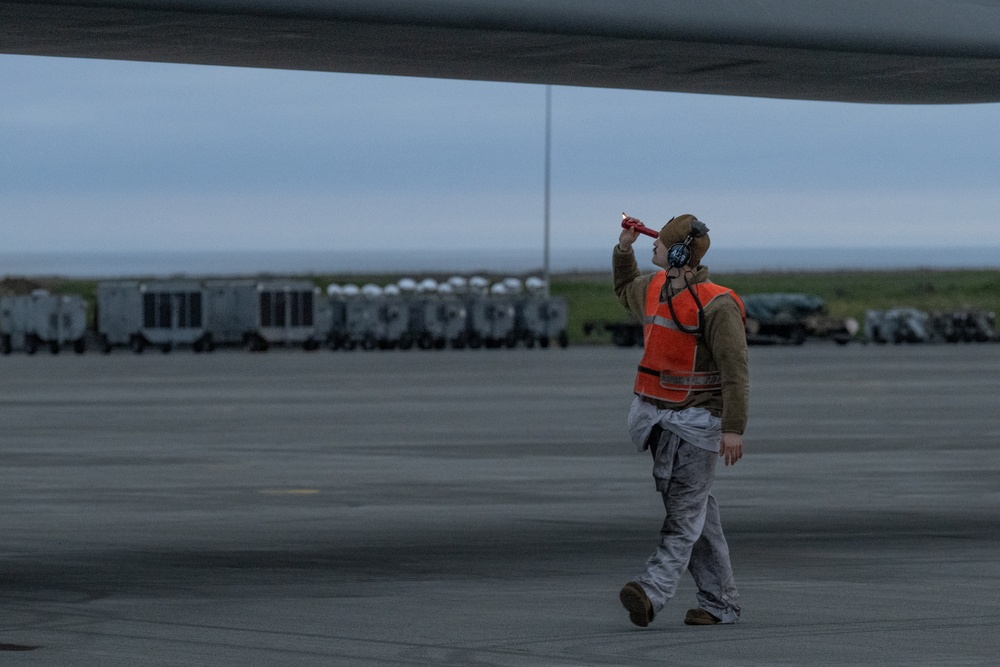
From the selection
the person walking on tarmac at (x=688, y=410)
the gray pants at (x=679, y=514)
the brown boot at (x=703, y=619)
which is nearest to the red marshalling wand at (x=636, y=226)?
the person walking on tarmac at (x=688, y=410)

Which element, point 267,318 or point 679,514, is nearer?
point 679,514

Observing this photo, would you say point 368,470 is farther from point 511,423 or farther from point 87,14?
point 87,14

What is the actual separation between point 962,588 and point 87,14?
6.12 meters

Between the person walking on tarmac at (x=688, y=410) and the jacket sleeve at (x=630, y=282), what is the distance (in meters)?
0.09

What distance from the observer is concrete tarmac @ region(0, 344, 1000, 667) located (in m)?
8.52

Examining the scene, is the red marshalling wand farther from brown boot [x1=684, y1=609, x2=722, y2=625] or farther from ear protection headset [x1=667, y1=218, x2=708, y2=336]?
brown boot [x1=684, y1=609, x2=722, y2=625]

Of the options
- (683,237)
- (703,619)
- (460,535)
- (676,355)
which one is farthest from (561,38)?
(460,535)

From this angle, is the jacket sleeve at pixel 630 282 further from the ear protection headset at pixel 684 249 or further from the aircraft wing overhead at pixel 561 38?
the aircraft wing overhead at pixel 561 38

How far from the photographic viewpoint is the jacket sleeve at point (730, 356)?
27.9 feet

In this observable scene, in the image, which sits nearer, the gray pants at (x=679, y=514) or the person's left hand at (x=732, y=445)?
the person's left hand at (x=732, y=445)

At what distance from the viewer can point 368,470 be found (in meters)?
18.1

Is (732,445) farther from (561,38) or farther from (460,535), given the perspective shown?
(460,535)

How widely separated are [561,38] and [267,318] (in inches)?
1933

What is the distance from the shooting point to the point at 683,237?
29.1 ft
